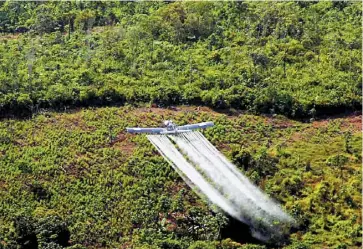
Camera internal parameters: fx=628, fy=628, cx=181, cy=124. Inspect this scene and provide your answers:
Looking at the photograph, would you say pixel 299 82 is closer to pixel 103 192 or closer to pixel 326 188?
pixel 326 188

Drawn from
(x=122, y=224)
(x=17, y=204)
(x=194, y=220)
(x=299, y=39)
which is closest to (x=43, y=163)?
(x=17, y=204)

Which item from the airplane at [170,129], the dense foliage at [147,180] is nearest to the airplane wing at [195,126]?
the airplane at [170,129]

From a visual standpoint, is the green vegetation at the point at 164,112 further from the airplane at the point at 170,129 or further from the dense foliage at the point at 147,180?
the airplane at the point at 170,129

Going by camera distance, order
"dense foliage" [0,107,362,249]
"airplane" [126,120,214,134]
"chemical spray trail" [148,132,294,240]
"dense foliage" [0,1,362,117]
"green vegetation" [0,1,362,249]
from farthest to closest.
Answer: "dense foliage" [0,1,362,117]
"airplane" [126,120,214,134]
"green vegetation" [0,1,362,249]
"chemical spray trail" [148,132,294,240]
"dense foliage" [0,107,362,249]

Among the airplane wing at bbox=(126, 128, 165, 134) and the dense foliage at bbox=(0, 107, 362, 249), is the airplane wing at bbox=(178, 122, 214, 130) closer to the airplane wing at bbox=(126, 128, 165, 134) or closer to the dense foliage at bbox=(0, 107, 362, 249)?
the dense foliage at bbox=(0, 107, 362, 249)

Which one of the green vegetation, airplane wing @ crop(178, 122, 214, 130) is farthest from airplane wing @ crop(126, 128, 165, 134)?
airplane wing @ crop(178, 122, 214, 130)

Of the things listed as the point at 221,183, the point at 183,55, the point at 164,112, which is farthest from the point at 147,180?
the point at 183,55

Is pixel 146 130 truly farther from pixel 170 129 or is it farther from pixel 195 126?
pixel 195 126
